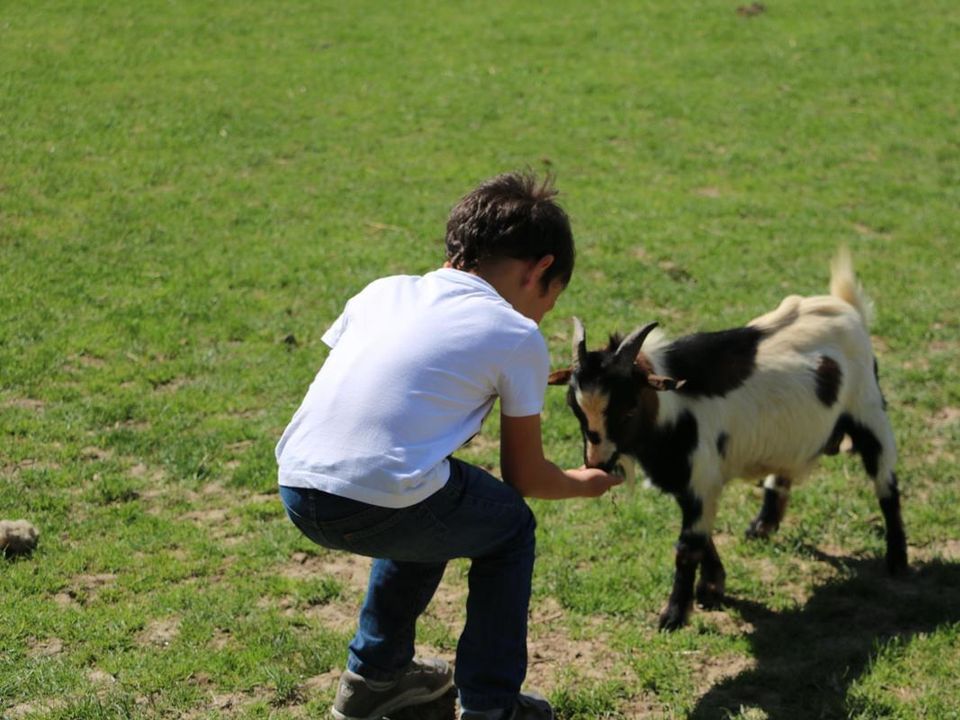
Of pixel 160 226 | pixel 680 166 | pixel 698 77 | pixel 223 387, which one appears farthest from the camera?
pixel 698 77

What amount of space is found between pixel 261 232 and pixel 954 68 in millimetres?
9273

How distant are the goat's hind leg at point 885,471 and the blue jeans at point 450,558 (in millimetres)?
2514

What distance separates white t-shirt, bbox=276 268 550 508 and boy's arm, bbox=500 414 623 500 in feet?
0.20

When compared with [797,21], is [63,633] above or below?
below

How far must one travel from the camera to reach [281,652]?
479 centimetres

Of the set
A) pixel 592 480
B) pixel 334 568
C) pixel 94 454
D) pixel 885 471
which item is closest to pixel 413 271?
pixel 94 454

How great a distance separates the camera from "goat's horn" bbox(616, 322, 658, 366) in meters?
4.71

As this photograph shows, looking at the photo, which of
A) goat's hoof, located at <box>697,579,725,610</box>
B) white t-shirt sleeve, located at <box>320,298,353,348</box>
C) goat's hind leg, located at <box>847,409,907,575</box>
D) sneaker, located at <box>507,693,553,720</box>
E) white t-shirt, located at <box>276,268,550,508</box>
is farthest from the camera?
goat's hind leg, located at <box>847,409,907,575</box>

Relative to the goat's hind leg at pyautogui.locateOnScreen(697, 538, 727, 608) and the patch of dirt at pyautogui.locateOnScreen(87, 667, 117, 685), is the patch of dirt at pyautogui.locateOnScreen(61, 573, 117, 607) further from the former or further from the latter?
the goat's hind leg at pyautogui.locateOnScreen(697, 538, 727, 608)

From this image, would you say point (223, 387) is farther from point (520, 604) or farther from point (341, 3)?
point (341, 3)

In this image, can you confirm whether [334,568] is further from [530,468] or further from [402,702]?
[530,468]

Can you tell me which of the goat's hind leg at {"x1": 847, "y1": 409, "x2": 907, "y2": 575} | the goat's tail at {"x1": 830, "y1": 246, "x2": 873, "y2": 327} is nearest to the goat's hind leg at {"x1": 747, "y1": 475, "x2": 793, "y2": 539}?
the goat's hind leg at {"x1": 847, "y1": 409, "x2": 907, "y2": 575}

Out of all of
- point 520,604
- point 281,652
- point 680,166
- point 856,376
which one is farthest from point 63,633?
point 680,166

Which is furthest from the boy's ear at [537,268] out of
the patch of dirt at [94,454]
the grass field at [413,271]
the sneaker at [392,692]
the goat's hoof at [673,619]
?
the patch of dirt at [94,454]
